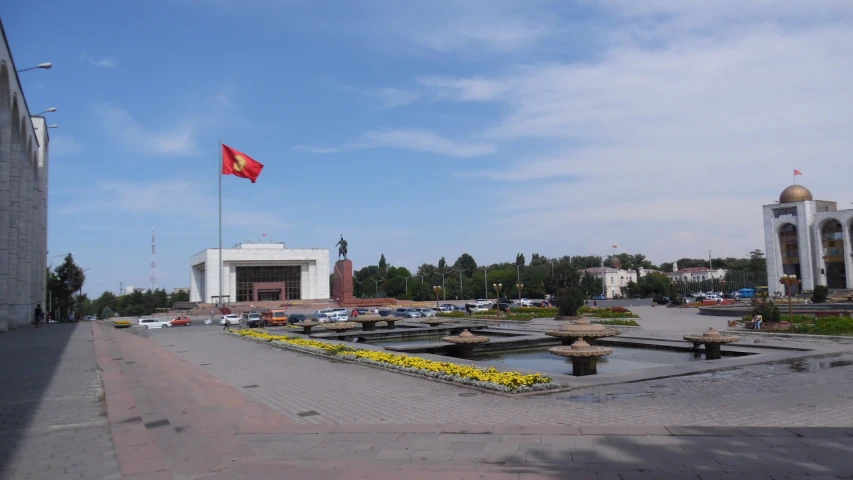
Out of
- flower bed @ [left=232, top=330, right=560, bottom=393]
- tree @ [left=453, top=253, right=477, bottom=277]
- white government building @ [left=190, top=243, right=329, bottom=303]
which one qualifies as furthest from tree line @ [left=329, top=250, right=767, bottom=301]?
flower bed @ [left=232, top=330, right=560, bottom=393]

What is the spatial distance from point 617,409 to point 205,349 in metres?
15.8

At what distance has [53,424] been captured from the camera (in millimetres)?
7305

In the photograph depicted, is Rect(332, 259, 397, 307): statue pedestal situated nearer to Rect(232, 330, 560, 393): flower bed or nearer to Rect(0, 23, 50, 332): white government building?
Rect(0, 23, 50, 332): white government building

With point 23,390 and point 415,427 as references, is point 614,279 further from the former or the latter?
point 415,427

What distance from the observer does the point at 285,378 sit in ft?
40.1

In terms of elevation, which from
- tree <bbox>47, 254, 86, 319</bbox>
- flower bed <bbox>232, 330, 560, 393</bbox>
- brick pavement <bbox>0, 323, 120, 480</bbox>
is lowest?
flower bed <bbox>232, 330, 560, 393</bbox>

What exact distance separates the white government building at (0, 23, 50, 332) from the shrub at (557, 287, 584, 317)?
2726cm

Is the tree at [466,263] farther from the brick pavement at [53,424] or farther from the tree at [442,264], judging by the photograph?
the brick pavement at [53,424]

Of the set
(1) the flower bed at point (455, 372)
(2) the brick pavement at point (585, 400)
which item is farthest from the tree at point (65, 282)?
(2) the brick pavement at point (585, 400)

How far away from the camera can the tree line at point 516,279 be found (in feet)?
250

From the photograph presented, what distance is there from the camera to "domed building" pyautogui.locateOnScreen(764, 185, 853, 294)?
2432 inches

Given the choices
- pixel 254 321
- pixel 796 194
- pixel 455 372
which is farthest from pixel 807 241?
pixel 455 372

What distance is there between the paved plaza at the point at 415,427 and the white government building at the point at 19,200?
19.4 meters

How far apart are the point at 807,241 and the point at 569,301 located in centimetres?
4558
